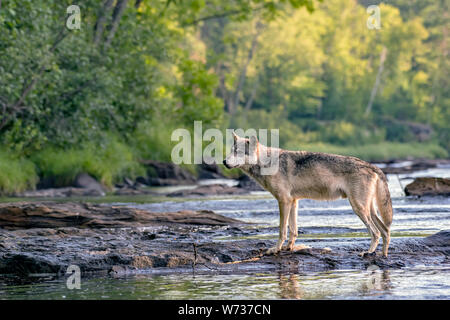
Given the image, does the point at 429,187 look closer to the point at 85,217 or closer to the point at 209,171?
the point at 85,217

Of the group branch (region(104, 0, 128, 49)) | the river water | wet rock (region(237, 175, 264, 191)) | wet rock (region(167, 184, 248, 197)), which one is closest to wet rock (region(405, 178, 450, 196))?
wet rock (region(167, 184, 248, 197))

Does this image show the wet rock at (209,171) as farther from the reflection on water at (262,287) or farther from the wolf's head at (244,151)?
the reflection on water at (262,287)

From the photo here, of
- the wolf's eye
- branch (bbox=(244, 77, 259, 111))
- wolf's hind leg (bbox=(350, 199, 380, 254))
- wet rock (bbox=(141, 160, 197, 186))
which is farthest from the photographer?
branch (bbox=(244, 77, 259, 111))

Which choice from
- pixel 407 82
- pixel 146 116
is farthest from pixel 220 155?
pixel 407 82

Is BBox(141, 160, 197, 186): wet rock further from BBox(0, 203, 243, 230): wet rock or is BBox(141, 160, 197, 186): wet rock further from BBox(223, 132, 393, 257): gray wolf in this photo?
BBox(223, 132, 393, 257): gray wolf

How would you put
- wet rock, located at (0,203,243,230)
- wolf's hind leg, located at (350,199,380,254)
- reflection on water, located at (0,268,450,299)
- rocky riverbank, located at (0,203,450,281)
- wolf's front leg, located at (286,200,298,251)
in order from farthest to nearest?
wet rock, located at (0,203,243,230), wolf's front leg, located at (286,200,298,251), wolf's hind leg, located at (350,199,380,254), rocky riverbank, located at (0,203,450,281), reflection on water, located at (0,268,450,299)

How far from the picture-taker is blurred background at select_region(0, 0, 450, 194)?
24.4m

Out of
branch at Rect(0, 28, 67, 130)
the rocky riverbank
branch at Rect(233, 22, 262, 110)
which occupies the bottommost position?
the rocky riverbank

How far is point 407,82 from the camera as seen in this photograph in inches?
3524

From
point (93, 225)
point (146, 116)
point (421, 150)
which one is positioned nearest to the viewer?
point (93, 225)

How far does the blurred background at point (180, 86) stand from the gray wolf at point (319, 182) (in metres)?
11.0

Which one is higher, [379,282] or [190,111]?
[190,111]

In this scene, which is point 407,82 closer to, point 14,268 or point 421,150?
point 421,150
